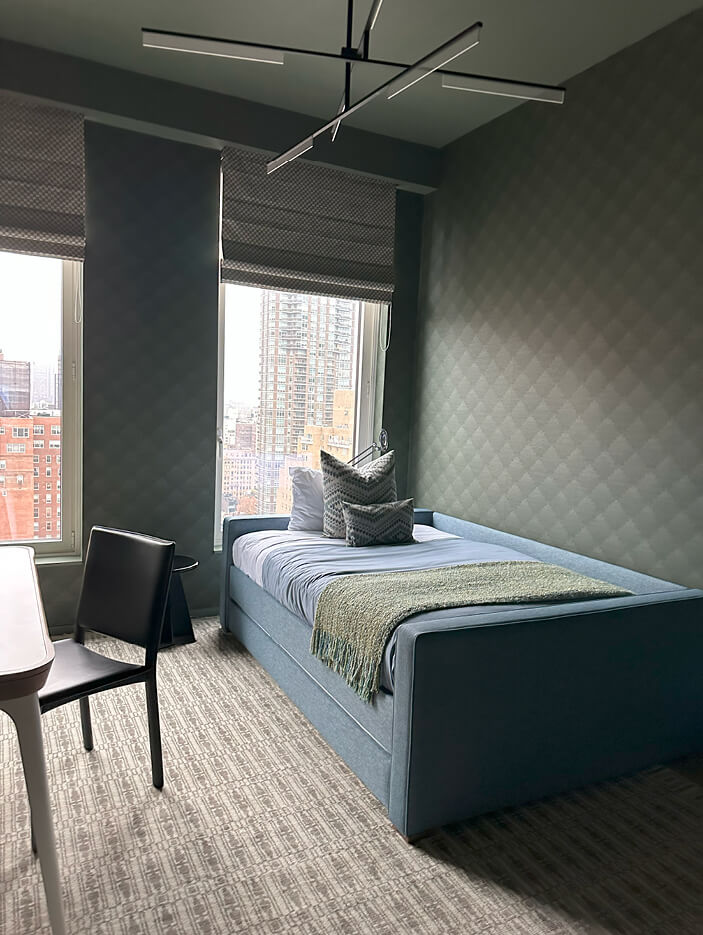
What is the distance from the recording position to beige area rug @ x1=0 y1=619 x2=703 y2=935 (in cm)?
175

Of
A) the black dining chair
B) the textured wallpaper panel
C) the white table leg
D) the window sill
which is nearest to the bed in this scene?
the black dining chair

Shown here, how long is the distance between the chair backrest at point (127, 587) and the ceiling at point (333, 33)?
7.74ft

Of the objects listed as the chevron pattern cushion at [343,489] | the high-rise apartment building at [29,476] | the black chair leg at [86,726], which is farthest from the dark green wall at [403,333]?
the black chair leg at [86,726]

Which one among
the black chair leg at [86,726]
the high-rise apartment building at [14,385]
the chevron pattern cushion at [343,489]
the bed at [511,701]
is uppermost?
the high-rise apartment building at [14,385]

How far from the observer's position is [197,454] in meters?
4.05

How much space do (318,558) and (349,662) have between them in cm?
85

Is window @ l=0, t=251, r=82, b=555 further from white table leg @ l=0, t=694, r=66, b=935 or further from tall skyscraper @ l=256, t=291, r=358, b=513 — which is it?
white table leg @ l=0, t=694, r=66, b=935

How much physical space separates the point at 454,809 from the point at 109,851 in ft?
3.46

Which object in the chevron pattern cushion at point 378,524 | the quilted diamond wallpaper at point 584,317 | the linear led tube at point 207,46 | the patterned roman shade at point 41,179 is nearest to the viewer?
the linear led tube at point 207,46

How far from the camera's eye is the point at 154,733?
2.26 m

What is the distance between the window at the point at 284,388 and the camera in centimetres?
426

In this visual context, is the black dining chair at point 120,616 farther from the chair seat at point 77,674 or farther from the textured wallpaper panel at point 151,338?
the textured wallpaper panel at point 151,338

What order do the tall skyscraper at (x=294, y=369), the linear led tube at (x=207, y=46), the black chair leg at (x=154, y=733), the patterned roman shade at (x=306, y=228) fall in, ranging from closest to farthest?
the linear led tube at (x=207, y=46) < the black chair leg at (x=154, y=733) < the patterned roman shade at (x=306, y=228) < the tall skyscraper at (x=294, y=369)

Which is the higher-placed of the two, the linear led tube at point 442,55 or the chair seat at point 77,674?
the linear led tube at point 442,55
